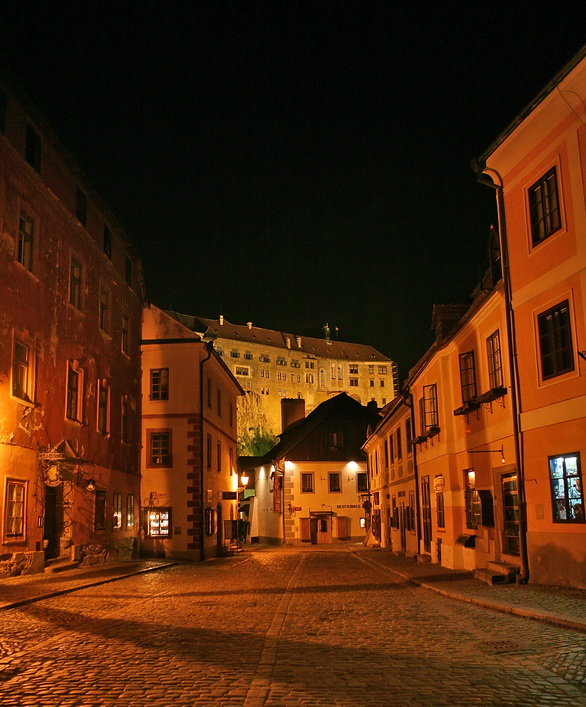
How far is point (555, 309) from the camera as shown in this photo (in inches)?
586

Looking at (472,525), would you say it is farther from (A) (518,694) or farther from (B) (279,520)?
(B) (279,520)

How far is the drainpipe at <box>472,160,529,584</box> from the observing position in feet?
51.1

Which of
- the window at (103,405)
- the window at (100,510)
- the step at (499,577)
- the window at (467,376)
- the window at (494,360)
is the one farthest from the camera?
the window at (103,405)

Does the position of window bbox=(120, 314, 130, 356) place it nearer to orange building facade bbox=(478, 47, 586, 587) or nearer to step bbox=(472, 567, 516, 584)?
orange building facade bbox=(478, 47, 586, 587)

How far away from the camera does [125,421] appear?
1207 inches

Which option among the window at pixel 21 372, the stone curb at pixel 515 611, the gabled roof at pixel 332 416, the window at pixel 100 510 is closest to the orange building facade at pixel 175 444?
the window at pixel 100 510

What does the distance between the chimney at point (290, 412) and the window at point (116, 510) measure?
4336 cm

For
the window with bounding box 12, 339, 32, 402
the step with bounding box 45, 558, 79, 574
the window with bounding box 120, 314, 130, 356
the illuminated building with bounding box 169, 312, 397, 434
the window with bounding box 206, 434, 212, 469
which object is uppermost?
the illuminated building with bounding box 169, 312, 397, 434

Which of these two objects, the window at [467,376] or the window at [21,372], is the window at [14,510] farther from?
the window at [467,376]

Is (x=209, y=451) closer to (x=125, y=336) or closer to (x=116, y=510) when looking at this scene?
(x=125, y=336)

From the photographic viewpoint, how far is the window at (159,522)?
32.3m

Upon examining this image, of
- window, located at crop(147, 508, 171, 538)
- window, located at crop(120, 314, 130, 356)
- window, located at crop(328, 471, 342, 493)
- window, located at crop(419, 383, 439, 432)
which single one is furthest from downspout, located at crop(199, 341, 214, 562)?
window, located at crop(328, 471, 342, 493)

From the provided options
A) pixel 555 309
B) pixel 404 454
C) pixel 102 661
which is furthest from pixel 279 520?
pixel 102 661

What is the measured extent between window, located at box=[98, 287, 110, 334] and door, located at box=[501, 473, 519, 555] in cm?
1594
